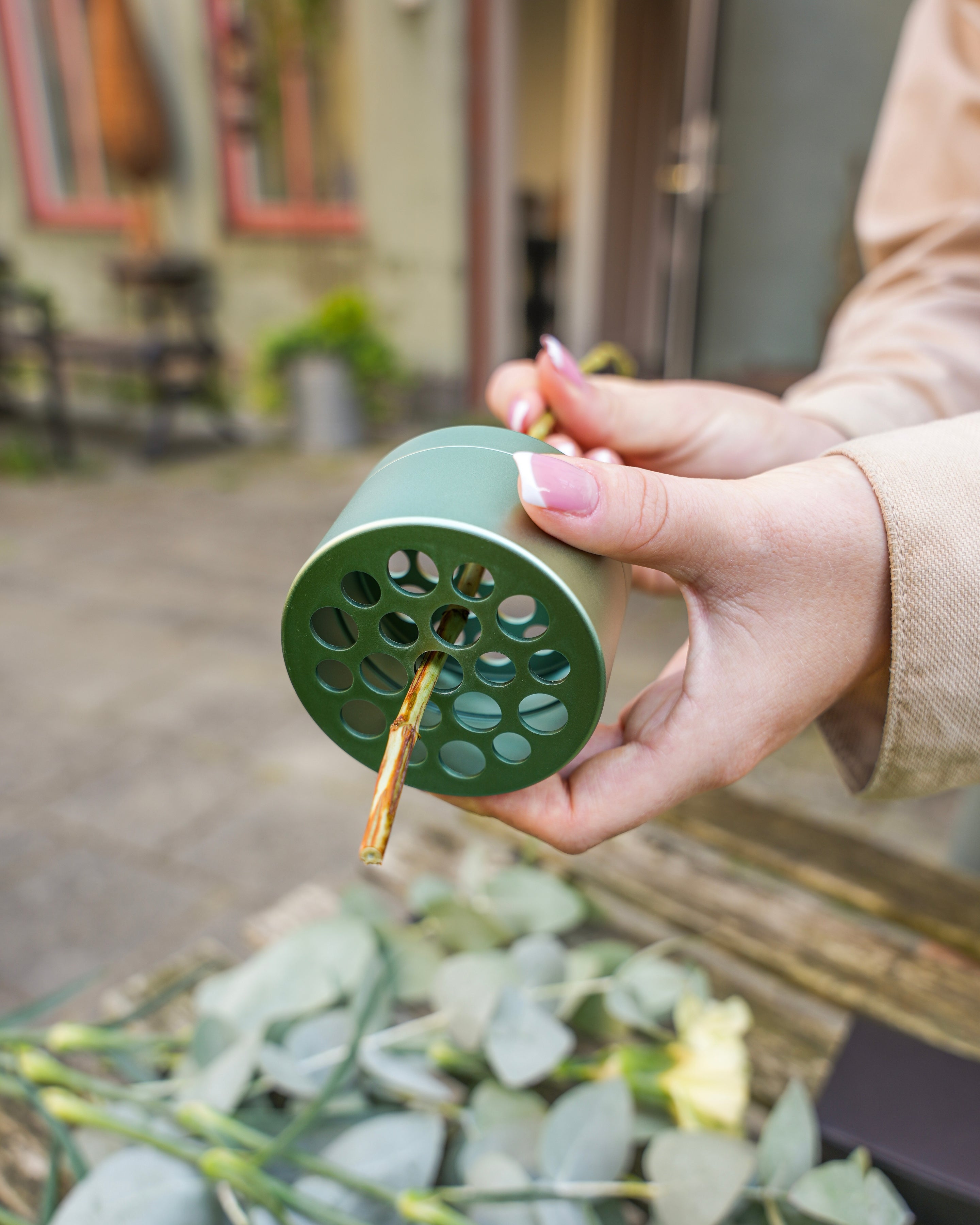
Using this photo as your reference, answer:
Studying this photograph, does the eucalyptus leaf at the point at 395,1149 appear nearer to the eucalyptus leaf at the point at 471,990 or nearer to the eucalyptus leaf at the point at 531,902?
the eucalyptus leaf at the point at 471,990

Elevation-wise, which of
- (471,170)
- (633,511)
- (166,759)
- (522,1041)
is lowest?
(166,759)

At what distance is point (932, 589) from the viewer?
0.55 m

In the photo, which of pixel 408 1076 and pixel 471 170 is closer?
pixel 408 1076

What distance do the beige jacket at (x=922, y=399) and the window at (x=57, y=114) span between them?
20.3 ft

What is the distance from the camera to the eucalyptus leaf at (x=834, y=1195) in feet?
1.88

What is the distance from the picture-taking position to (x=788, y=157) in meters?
4.59

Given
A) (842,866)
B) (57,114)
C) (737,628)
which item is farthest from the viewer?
(57,114)

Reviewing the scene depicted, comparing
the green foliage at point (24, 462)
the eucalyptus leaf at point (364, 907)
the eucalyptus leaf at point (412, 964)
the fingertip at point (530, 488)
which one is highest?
the fingertip at point (530, 488)

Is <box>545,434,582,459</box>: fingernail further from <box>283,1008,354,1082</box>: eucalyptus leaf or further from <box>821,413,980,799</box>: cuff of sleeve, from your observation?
<box>283,1008,354,1082</box>: eucalyptus leaf

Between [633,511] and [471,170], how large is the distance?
497cm

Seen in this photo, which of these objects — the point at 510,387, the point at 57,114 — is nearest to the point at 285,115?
the point at 57,114

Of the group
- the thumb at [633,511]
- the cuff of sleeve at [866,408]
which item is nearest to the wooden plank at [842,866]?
the cuff of sleeve at [866,408]

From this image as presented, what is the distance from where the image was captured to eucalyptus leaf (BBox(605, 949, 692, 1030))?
30.6 inches

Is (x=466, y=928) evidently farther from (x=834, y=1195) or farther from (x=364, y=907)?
(x=834, y=1195)
